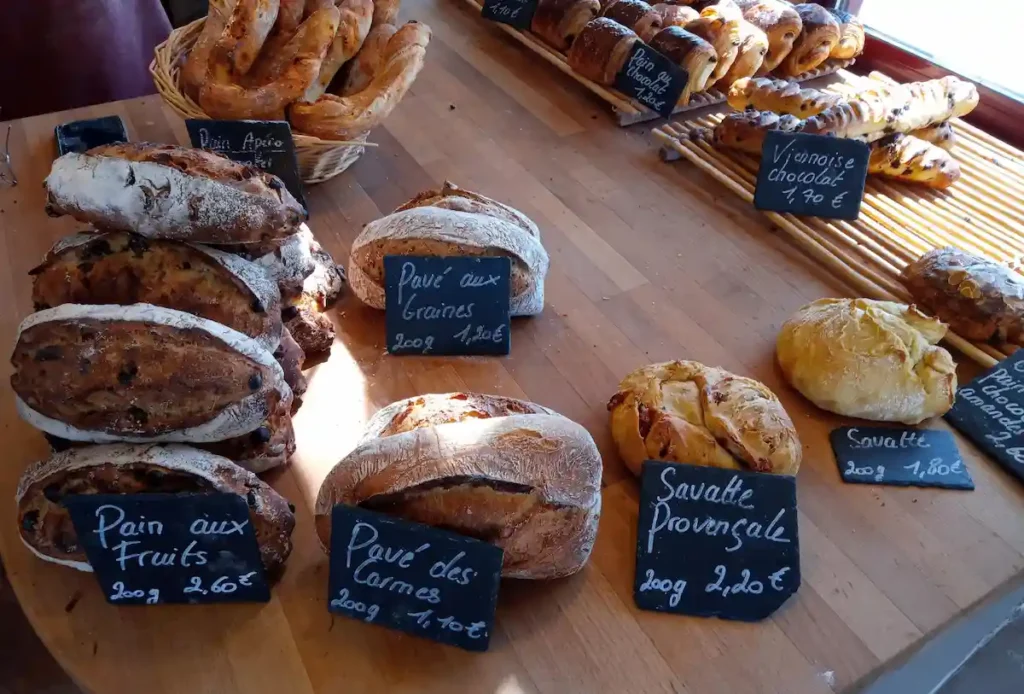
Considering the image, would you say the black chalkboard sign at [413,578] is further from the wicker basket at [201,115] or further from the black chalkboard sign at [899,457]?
the wicker basket at [201,115]

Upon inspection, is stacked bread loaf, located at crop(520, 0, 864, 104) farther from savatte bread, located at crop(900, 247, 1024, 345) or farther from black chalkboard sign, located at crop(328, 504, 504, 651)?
black chalkboard sign, located at crop(328, 504, 504, 651)

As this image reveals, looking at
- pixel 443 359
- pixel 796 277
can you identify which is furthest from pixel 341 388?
pixel 796 277

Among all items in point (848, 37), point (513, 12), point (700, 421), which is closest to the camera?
point (700, 421)

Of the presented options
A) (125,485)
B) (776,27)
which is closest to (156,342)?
(125,485)

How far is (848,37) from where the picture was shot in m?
2.04

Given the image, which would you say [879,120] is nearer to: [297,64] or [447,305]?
[447,305]

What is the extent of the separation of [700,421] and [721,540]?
186mm

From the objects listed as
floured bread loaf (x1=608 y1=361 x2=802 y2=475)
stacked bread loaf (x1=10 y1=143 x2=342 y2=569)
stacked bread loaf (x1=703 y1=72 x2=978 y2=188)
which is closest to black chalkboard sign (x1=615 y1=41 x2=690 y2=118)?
stacked bread loaf (x1=703 y1=72 x2=978 y2=188)

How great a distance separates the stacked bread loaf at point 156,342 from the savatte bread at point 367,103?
450 mm

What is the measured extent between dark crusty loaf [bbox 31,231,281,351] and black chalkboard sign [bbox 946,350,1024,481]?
1.10m

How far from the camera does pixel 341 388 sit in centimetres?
120

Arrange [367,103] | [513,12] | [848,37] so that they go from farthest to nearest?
[513,12]
[848,37]
[367,103]

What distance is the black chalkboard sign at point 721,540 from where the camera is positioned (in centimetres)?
92

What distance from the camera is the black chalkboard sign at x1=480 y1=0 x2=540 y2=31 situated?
86.4 inches
